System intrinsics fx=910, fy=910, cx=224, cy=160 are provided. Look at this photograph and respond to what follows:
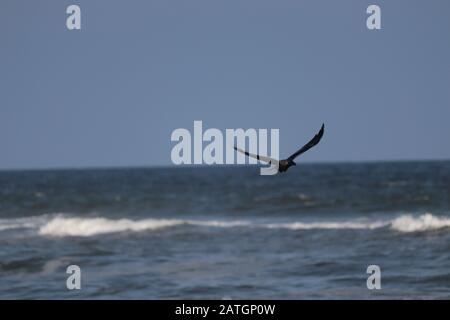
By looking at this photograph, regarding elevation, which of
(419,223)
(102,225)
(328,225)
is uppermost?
(419,223)

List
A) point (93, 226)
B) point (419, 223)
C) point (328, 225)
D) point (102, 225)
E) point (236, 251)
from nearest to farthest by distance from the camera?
point (236, 251) < point (419, 223) < point (328, 225) < point (93, 226) < point (102, 225)

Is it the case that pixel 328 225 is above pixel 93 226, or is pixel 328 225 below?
above

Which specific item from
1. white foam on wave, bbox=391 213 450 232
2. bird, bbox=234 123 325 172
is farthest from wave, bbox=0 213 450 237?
bird, bbox=234 123 325 172

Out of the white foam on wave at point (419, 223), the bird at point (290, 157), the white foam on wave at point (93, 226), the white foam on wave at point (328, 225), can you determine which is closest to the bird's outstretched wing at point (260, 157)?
the bird at point (290, 157)

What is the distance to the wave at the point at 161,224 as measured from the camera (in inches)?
999

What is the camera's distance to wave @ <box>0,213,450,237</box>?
83.3 ft

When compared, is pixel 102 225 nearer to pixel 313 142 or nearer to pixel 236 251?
pixel 236 251

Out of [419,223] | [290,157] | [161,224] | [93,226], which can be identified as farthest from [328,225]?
[290,157]

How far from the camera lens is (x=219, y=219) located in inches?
1255

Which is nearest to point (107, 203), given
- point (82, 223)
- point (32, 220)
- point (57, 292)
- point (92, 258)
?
point (32, 220)

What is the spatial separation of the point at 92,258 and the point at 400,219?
10.3m

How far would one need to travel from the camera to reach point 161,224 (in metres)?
29.1

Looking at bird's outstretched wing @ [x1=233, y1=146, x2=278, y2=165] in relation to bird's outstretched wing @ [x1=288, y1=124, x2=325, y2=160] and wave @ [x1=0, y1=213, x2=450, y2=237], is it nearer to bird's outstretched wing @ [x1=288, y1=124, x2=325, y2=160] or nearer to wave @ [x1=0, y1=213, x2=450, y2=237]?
bird's outstretched wing @ [x1=288, y1=124, x2=325, y2=160]

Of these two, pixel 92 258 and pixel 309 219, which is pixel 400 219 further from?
pixel 92 258
